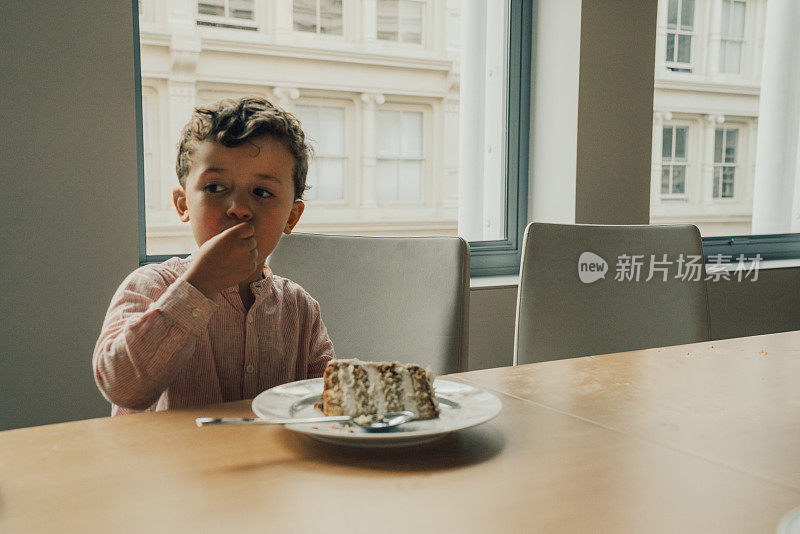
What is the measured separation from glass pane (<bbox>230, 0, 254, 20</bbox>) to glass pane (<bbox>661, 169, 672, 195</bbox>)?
2.07 m

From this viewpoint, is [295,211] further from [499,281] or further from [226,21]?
[499,281]

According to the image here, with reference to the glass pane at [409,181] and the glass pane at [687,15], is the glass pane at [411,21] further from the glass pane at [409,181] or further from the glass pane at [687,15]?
the glass pane at [687,15]

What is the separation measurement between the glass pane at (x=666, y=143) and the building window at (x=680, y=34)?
282 mm

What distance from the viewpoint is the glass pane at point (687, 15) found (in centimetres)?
328

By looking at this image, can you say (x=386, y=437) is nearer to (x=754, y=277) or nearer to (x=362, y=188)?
(x=362, y=188)

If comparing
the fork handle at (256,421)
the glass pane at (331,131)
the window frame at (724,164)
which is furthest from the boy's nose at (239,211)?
the window frame at (724,164)

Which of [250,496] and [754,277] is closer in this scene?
[250,496]

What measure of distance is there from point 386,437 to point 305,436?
118 mm

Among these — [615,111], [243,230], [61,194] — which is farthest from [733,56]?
[243,230]

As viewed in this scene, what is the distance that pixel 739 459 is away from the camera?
697mm

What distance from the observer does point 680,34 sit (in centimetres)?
328

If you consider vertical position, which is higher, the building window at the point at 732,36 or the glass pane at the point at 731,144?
the building window at the point at 732,36

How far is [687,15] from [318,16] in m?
1.87

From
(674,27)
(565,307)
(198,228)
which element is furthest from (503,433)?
(674,27)
